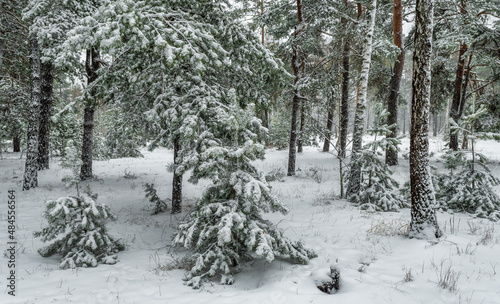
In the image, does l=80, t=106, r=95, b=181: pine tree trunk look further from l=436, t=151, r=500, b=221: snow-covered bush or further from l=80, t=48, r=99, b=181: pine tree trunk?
l=436, t=151, r=500, b=221: snow-covered bush

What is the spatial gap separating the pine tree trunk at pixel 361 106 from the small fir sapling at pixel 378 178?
1.28 ft

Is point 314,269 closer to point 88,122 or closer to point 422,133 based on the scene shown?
point 422,133

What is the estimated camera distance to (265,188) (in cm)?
439

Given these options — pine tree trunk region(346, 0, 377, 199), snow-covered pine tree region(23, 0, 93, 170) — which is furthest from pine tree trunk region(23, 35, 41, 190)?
pine tree trunk region(346, 0, 377, 199)

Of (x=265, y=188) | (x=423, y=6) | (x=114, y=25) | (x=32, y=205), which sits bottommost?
(x=32, y=205)

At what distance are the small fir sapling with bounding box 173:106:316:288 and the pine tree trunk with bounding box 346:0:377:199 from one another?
15.4 feet

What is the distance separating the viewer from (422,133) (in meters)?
5.28

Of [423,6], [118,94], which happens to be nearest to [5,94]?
[118,94]

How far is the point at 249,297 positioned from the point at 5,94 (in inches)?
728

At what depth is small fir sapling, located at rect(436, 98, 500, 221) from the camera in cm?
671

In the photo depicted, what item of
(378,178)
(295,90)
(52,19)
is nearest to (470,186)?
(378,178)

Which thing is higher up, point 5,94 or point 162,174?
point 5,94

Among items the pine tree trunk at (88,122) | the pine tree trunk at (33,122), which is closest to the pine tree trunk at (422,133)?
the pine tree trunk at (88,122)

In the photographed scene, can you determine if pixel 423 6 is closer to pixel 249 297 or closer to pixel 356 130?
pixel 356 130
